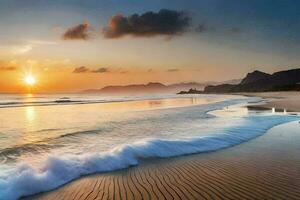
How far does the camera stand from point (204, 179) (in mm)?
9727

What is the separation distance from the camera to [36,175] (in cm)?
952

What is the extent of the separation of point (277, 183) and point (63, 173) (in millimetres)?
6345

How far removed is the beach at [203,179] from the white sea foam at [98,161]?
0.44m

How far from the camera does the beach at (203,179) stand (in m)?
8.30

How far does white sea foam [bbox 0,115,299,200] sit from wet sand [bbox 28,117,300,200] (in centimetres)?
51

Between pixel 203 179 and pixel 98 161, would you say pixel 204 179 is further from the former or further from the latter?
pixel 98 161

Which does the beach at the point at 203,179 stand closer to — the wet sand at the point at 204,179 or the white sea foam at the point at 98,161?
the wet sand at the point at 204,179

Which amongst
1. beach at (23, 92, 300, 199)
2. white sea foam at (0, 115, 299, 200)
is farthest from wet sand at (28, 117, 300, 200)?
white sea foam at (0, 115, 299, 200)

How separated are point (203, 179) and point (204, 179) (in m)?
0.03

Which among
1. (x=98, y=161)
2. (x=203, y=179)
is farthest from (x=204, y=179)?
(x=98, y=161)

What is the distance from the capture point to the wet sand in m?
8.29

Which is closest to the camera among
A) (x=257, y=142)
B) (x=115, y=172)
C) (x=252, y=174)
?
(x=252, y=174)

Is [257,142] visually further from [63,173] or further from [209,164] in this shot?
[63,173]

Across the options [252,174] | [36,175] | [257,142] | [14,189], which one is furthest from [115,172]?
[257,142]
